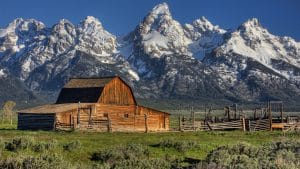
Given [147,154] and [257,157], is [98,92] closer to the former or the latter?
[147,154]

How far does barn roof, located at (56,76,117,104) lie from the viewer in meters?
75.2

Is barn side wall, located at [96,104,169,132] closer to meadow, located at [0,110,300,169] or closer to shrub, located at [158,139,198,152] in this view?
meadow, located at [0,110,300,169]

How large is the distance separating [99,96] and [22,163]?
48.3 m

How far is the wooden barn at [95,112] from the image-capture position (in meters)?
65.5

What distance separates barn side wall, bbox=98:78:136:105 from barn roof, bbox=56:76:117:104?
1.86 ft

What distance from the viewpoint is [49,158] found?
2736 cm

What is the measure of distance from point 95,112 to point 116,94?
6854 millimetres

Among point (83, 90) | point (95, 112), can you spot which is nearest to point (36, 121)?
point (95, 112)

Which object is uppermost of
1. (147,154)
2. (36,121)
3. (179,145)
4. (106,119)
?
(106,119)

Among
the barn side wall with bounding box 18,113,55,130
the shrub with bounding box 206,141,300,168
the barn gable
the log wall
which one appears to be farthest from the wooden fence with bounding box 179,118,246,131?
the shrub with bounding box 206,141,300,168

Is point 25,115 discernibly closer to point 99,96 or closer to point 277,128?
point 99,96

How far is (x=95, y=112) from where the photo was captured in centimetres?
7131

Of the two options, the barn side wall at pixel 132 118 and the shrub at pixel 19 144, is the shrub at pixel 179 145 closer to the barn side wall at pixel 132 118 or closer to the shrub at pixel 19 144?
the shrub at pixel 19 144

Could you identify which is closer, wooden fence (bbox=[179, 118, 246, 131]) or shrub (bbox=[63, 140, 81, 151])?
shrub (bbox=[63, 140, 81, 151])
